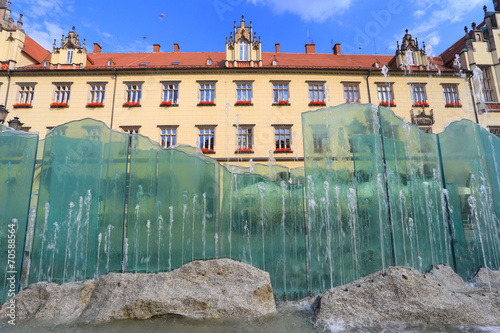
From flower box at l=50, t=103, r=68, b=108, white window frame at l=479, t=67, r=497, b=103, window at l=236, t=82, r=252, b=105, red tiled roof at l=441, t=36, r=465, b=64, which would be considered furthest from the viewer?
red tiled roof at l=441, t=36, r=465, b=64

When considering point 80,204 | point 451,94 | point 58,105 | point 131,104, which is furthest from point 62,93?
point 451,94

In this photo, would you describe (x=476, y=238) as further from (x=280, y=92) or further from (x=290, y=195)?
(x=280, y=92)

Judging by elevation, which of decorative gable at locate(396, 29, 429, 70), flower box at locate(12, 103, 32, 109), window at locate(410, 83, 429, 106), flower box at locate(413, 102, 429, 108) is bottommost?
flower box at locate(413, 102, 429, 108)

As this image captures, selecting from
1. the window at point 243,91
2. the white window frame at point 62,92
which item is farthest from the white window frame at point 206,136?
the white window frame at point 62,92

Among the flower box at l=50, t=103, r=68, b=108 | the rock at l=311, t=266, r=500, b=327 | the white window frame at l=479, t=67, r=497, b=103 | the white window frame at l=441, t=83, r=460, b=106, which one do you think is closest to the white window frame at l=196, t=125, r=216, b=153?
the flower box at l=50, t=103, r=68, b=108

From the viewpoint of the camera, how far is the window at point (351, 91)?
2196 centimetres

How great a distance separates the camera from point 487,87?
22.8 meters

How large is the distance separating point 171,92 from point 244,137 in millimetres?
6906

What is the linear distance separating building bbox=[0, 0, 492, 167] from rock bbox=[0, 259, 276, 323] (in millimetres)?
14974

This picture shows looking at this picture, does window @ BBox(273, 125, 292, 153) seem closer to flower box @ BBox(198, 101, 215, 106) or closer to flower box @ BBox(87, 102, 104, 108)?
flower box @ BBox(198, 101, 215, 106)

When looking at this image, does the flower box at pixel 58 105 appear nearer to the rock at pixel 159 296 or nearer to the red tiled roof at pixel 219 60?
the red tiled roof at pixel 219 60

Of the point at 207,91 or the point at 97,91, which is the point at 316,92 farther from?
the point at 97,91

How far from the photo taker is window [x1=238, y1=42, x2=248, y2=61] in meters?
22.7

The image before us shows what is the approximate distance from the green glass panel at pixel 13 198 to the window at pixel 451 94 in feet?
87.2
